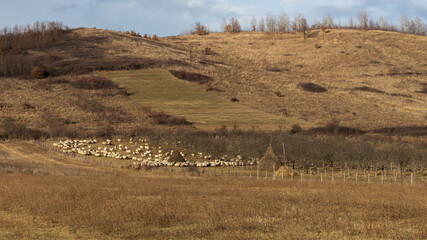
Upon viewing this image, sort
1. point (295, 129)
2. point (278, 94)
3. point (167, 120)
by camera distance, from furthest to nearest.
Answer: point (278, 94) < point (167, 120) < point (295, 129)

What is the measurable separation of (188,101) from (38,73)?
34740mm


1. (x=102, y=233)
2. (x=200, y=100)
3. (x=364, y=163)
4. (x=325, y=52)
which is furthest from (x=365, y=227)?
(x=325, y=52)

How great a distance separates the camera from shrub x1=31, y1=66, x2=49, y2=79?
98.7 m

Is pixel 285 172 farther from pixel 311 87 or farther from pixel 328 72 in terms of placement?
pixel 328 72

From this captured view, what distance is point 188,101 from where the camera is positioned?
89.4m

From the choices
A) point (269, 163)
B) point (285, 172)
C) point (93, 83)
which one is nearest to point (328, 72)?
point (93, 83)

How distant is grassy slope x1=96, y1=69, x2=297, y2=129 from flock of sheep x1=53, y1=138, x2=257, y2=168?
17.8 m

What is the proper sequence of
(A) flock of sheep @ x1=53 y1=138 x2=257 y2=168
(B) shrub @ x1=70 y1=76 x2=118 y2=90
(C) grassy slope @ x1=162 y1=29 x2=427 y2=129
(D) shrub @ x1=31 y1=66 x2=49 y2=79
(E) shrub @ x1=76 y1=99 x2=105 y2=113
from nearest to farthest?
(A) flock of sheep @ x1=53 y1=138 x2=257 y2=168
(E) shrub @ x1=76 y1=99 x2=105 y2=113
(C) grassy slope @ x1=162 y1=29 x2=427 y2=129
(B) shrub @ x1=70 y1=76 x2=118 y2=90
(D) shrub @ x1=31 y1=66 x2=49 y2=79

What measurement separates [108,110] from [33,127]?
1536 cm

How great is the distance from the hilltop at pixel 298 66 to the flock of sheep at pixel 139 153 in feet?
91.4

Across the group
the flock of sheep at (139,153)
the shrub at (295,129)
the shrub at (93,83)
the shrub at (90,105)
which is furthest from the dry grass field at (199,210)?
the shrub at (93,83)

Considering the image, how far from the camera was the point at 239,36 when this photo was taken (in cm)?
19850

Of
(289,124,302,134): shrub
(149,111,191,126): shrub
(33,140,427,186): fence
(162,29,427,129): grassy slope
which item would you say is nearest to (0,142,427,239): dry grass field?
(33,140,427,186): fence

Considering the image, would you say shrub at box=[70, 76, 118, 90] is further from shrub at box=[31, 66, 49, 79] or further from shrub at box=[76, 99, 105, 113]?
shrub at box=[76, 99, 105, 113]
